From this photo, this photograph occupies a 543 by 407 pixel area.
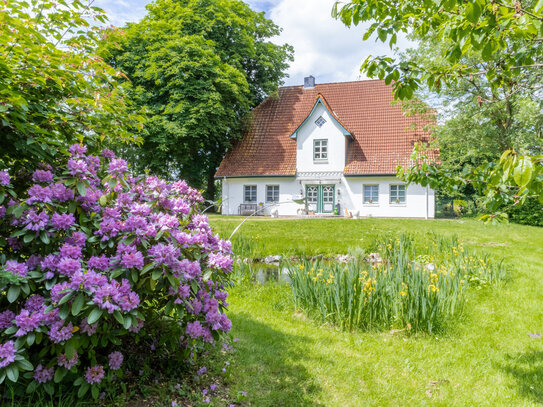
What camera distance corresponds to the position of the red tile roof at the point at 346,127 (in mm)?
21797

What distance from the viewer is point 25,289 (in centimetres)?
202

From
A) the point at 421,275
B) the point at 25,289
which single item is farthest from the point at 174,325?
the point at 421,275

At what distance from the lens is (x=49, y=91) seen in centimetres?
294

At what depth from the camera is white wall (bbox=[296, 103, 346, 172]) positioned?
72.6 ft

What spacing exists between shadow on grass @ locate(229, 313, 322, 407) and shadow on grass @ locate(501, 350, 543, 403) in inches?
71.2

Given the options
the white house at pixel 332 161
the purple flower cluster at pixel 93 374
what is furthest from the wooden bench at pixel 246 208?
the purple flower cluster at pixel 93 374

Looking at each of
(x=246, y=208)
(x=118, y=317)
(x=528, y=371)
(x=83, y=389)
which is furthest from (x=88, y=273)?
(x=246, y=208)

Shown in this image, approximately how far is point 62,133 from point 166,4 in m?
22.3

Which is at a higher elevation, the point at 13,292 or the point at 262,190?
the point at 262,190

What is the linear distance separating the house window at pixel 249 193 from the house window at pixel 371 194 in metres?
6.92

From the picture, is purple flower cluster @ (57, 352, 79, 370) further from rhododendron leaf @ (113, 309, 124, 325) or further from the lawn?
the lawn

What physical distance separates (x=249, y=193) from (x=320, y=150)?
17.1 feet

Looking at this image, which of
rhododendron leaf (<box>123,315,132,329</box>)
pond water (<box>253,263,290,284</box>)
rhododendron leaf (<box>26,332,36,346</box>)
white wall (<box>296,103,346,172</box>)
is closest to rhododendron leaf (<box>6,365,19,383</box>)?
rhododendron leaf (<box>26,332,36,346</box>)

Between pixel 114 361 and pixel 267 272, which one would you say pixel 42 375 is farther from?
pixel 267 272
